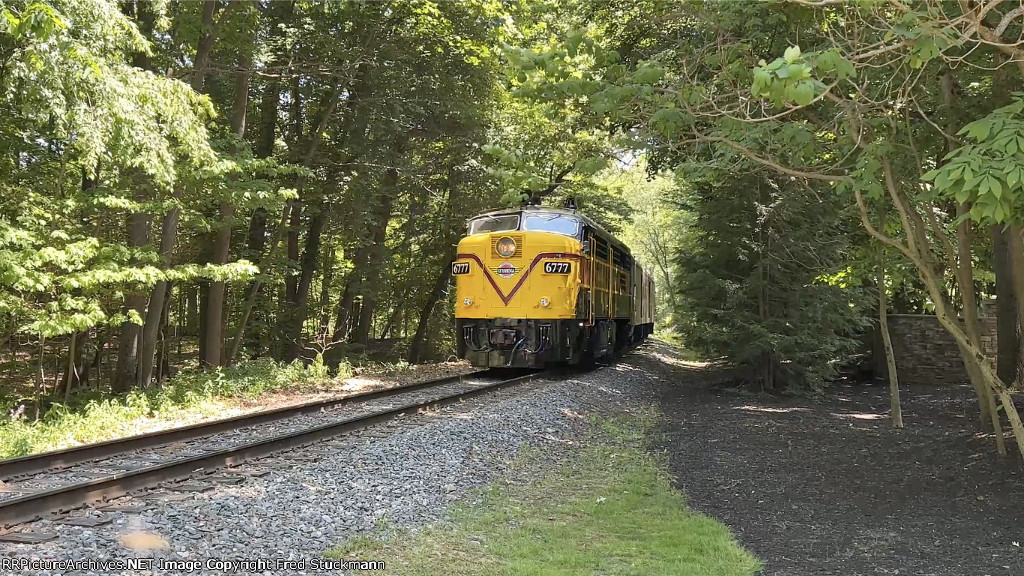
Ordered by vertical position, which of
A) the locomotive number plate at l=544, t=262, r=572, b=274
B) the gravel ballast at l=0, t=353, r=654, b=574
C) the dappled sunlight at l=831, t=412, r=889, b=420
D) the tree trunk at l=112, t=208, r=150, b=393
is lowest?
the dappled sunlight at l=831, t=412, r=889, b=420

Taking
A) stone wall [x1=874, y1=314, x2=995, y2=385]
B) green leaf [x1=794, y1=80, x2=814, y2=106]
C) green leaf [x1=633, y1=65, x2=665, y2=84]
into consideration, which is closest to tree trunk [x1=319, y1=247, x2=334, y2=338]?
stone wall [x1=874, y1=314, x2=995, y2=385]

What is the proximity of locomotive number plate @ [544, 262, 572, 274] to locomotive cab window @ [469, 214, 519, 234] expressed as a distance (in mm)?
1217

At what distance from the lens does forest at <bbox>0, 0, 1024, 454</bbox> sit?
609 centimetres

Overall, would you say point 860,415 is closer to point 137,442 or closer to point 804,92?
point 804,92

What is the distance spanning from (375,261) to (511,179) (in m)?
14.6

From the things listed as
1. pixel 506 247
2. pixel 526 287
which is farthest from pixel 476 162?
pixel 526 287

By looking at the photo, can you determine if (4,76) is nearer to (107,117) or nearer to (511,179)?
(107,117)

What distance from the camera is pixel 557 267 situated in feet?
44.3

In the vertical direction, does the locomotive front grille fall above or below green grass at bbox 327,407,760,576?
above

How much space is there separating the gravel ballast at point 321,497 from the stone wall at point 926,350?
10323mm

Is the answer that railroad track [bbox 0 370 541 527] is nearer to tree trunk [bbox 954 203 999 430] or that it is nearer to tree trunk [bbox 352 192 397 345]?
tree trunk [bbox 954 203 999 430]

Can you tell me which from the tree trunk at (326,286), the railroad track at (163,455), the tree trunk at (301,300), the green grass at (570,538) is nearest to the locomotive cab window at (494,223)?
the railroad track at (163,455)

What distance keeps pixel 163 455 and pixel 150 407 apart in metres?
4.12

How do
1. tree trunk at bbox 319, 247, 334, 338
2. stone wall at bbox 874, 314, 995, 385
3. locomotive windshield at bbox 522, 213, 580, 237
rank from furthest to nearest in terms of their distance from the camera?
1. tree trunk at bbox 319, 247, 334, 338
2. stone wall at bbox 874, 314, 995, 385
3. locomotive windshield at bbox 522, 213, 580, 237
